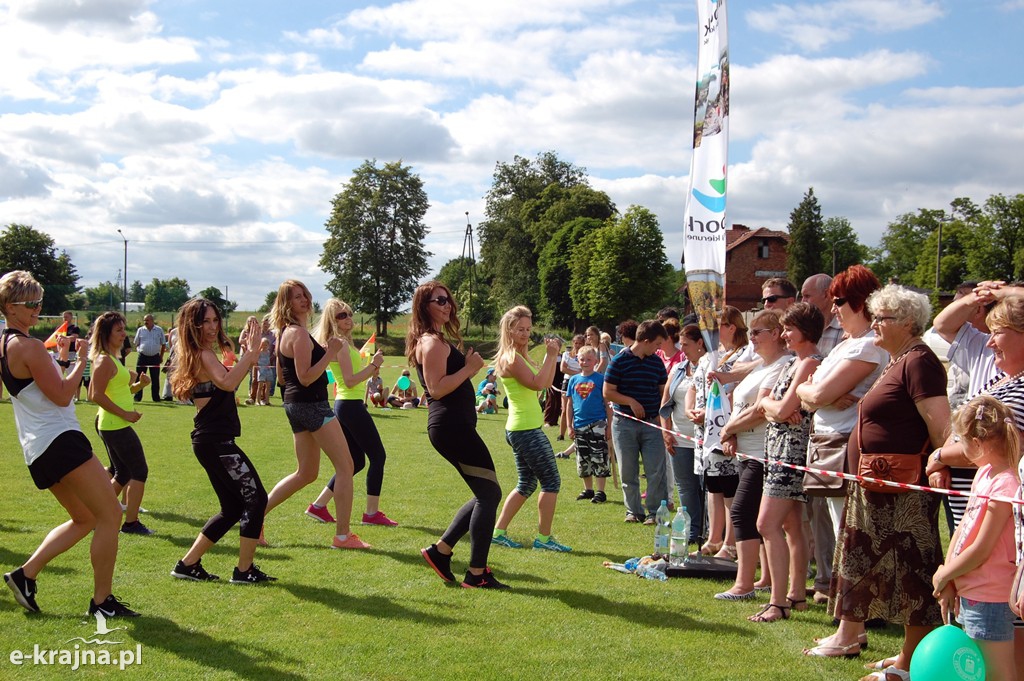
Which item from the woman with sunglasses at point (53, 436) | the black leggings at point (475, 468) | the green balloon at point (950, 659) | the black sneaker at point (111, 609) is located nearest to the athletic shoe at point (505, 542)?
the black leggings at point (475, 468)

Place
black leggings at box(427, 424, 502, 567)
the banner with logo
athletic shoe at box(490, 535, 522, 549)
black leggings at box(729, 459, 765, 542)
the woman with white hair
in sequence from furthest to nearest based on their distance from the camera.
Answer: athletic shoe at box(490, 535, 522, 549)
the banner with logo
black leggings at box(427, 424, 502, 567)
black leggings at box(729, 459, 765, 542)
the woman with white hair

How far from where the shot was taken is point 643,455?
28.6 feet

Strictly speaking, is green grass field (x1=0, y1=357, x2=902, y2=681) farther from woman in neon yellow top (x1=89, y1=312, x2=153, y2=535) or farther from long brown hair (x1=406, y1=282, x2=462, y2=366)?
long brown hair (x1=406, y1=282, x2=462, y2=366)

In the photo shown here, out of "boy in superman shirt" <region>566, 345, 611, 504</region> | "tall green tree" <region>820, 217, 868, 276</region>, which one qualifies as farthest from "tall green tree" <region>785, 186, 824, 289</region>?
"boy in superman shirt" <region>566, 345, 611, 504</region>

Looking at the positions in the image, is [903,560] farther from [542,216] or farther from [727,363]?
[542,216]

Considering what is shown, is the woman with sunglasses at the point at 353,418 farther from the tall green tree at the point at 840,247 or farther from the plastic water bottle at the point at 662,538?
the tall green tree at the point at 840,247

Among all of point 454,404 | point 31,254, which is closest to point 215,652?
point 454,404

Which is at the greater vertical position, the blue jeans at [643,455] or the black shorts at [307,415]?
the black shorts at [307,415]

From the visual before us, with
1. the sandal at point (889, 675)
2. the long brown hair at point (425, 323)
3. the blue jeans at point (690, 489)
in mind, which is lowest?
the sandal at point (889, 675)

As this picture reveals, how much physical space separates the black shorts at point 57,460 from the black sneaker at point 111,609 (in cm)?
80

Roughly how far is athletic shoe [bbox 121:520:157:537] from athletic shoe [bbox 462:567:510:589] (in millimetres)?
3255

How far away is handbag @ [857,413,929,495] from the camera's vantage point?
4.39 metres

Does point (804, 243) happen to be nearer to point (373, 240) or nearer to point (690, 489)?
point (373, 240)

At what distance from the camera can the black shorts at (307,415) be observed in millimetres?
6855
